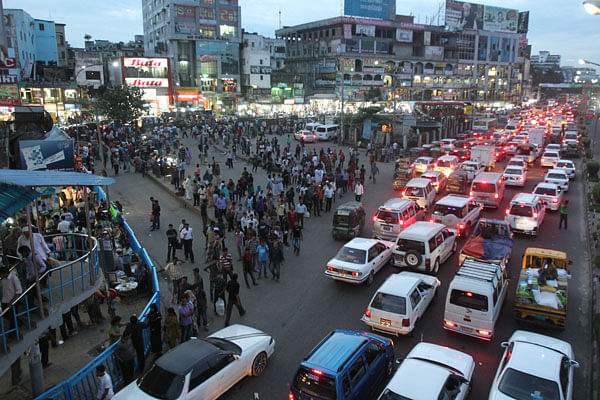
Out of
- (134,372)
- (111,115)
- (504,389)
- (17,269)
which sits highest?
(111,115)

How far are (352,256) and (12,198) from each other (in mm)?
9319

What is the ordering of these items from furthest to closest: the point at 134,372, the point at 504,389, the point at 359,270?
the point at 359,270 → the point at 134,372 → the point at 504,389

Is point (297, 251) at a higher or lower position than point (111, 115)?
lower

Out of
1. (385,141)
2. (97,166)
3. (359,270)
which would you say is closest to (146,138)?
(97,166)

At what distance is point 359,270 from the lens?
1315cm

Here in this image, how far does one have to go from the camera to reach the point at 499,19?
117 m

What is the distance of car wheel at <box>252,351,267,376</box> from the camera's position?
9.28 m

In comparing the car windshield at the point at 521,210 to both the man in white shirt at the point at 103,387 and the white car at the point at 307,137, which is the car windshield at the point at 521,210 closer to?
the man in white shirt at the point at 103,387

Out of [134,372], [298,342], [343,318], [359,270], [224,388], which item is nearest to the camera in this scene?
[224,388]

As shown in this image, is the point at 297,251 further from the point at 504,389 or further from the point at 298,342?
the point at 504,389

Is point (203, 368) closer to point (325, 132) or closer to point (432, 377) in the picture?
point (432, 377)

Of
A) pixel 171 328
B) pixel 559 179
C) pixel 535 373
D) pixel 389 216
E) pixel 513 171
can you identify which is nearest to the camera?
pixel 535 373

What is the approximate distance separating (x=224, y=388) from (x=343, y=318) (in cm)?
418

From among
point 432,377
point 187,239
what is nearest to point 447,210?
point 187,239
